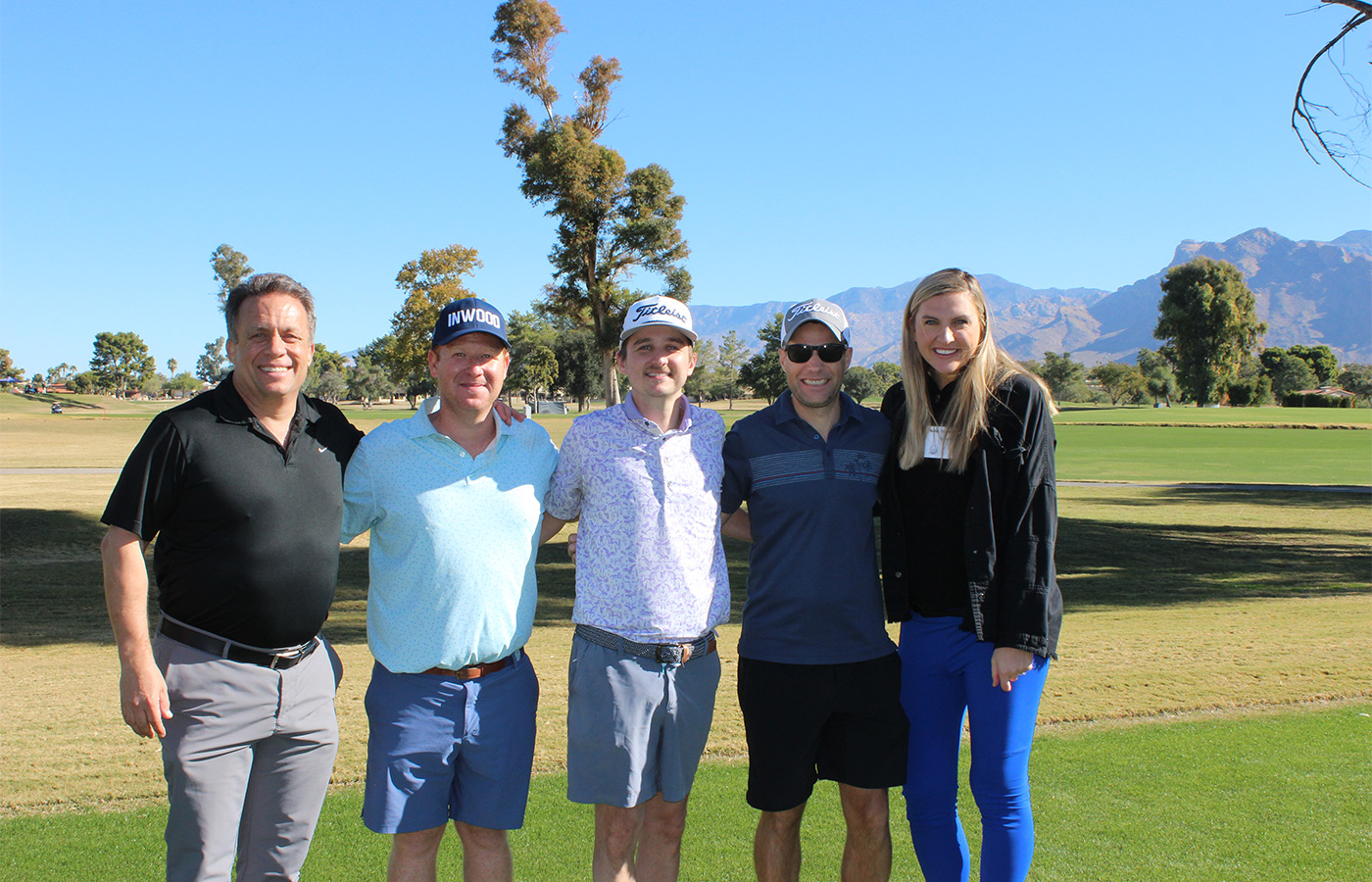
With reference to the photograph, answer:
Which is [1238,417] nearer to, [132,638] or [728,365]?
[728,365]

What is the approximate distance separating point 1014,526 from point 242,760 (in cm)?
259

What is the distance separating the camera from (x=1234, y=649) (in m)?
7.05

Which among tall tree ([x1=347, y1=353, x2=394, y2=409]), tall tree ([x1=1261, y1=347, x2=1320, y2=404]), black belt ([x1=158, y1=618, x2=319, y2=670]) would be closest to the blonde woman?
black belt ([x1=158, y1=618, x2=319, y2=670])

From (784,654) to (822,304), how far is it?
1.31 meters

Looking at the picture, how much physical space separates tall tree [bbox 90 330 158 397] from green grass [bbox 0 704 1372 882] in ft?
451

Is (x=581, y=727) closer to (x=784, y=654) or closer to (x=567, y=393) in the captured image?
(x=784, y=654)

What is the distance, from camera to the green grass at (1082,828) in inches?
132

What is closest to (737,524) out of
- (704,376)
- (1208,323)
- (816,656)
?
(816,656)

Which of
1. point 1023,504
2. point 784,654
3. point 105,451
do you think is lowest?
point 105,451

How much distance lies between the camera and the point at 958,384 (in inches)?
123

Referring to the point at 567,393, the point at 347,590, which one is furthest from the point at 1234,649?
the point at 567,393

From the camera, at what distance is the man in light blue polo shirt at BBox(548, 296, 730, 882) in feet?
9.95

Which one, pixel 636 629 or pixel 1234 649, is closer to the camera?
pixel 636 629

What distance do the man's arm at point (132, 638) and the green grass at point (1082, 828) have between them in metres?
1.00
